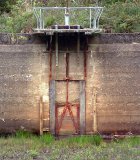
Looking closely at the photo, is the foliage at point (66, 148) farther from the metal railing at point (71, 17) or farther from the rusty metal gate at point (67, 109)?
the metal railing at point (71, 17)

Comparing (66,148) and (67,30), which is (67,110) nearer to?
(66,148)

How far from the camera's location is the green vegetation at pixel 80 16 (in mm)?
18891

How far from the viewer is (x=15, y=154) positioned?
1438cm

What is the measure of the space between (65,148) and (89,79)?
9.95 ft

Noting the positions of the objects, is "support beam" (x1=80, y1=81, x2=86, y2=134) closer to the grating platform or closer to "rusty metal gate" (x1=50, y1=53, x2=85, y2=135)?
"rusty metal gate" (x1=50, y1=53, x2=85, y2=135)

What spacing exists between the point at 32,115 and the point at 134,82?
11.7 ft

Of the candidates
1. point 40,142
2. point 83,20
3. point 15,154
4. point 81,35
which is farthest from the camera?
point 83,20

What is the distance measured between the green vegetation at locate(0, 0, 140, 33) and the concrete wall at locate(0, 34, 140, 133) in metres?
1.25

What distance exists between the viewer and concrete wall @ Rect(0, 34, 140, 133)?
17641 millimetres

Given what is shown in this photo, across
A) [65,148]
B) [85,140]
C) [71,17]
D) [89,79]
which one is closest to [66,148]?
[65,148]

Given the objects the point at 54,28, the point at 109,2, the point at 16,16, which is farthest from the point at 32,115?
the point at 109,2

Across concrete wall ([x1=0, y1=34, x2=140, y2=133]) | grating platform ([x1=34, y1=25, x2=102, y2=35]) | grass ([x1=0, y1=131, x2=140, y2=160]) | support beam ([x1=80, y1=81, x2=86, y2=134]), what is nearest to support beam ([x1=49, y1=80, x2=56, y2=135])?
concrete wall ([x1=0, y1=34, x2=140, y2=133])

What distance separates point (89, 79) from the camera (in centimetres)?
1767

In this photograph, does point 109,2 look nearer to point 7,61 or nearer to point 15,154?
point 7,61
